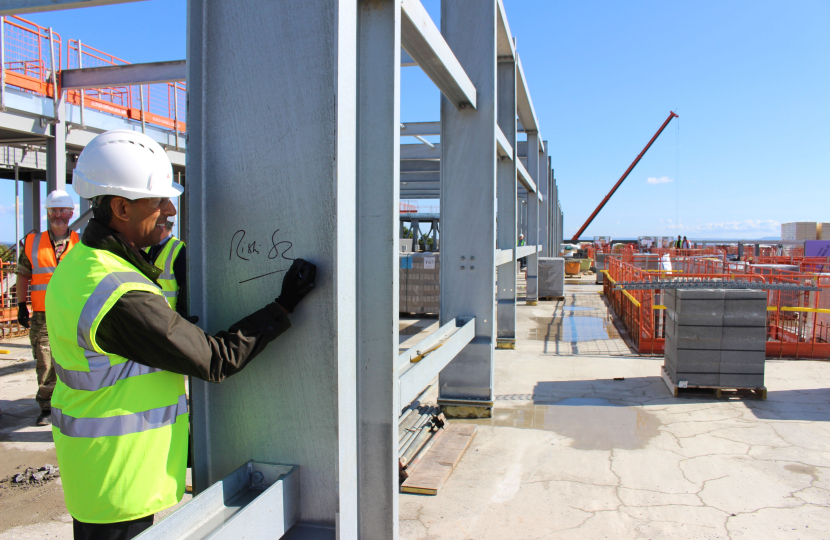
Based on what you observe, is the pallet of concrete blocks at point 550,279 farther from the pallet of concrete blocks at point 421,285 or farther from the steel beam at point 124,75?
the steel beam at point 124,75

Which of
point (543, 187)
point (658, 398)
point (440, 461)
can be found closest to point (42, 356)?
point (440, 461)

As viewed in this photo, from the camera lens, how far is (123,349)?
5.90 ft

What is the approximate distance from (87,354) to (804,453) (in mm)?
5878

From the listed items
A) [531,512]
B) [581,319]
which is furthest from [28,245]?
[581,319]

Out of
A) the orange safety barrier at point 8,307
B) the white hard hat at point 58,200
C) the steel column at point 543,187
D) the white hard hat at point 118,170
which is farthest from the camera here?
Answer: the steel column at point 543,187

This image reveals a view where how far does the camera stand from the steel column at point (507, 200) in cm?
837

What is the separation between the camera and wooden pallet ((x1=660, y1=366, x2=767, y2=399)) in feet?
22.4

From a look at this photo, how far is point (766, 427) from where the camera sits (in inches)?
228

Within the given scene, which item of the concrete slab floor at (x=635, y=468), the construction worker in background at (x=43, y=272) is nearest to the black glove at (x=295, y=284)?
the concrete slab floor at (x=635, y=468)

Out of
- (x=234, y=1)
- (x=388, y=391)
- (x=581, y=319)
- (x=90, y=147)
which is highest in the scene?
(x=234, y=1)

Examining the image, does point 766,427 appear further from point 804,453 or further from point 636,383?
point 636,383

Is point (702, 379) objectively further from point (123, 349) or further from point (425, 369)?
point (123, 349)

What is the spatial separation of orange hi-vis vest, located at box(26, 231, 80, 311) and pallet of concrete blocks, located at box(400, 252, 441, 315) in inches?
330

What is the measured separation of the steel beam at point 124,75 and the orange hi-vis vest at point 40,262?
3256 millimetres
